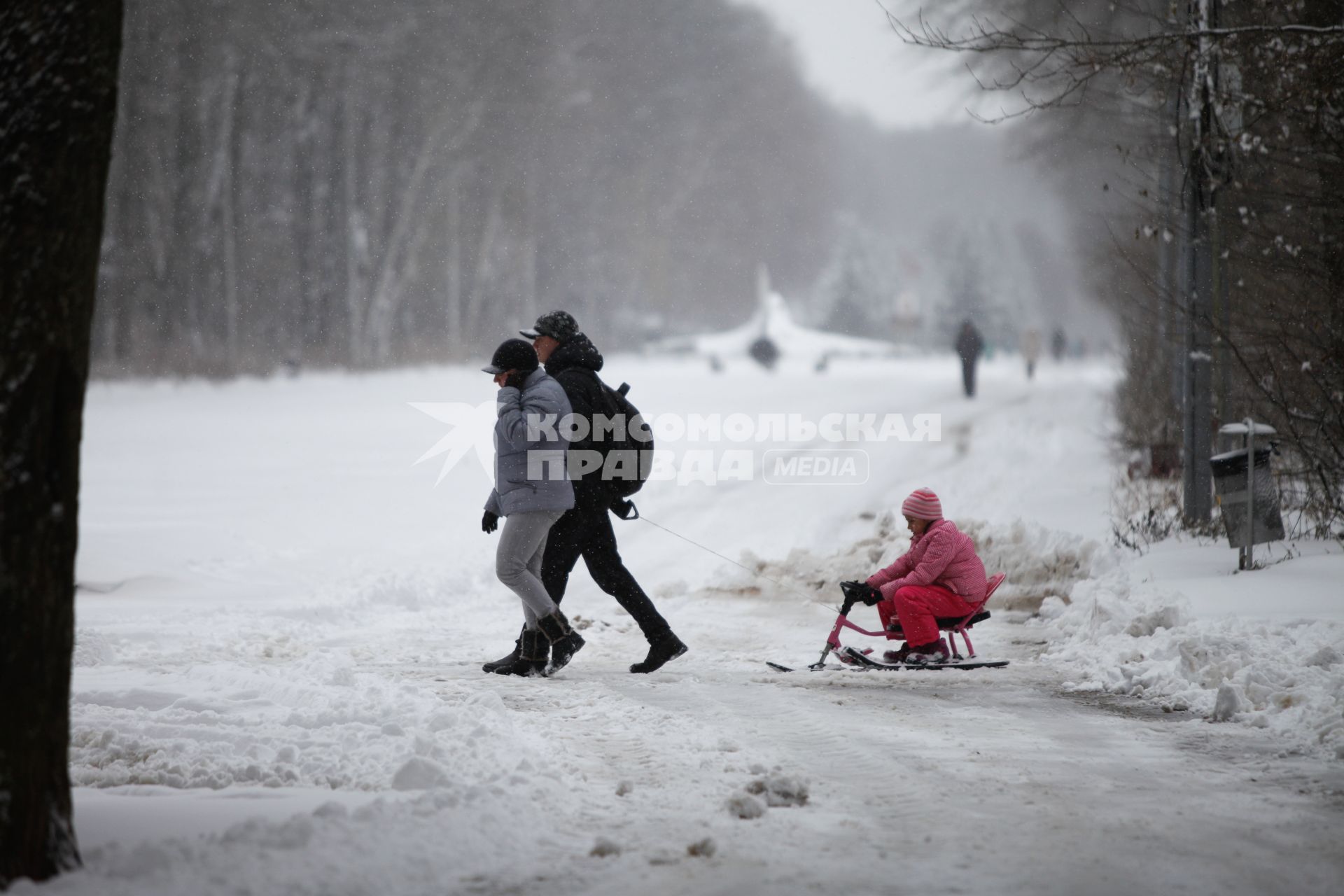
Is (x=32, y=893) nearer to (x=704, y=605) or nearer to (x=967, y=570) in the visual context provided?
(x=967, y=570)

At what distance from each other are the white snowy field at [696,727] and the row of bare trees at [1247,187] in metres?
1.37

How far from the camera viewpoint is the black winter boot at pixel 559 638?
7.24m

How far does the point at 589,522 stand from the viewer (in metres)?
7.45

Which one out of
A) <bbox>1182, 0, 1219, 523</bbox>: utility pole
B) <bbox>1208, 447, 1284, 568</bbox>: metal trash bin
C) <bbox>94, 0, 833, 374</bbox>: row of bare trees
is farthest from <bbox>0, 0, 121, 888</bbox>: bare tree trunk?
<bbox>94, 0, 833, 374</bbox>: row of bare trees

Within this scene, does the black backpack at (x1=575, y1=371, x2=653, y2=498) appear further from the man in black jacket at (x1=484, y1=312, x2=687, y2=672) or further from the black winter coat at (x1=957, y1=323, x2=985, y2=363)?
the black winter coat at (x1=957, y1=323, x2=985, y2=363)

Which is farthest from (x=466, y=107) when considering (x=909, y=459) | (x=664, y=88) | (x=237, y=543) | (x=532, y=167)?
(x=237, y=543)

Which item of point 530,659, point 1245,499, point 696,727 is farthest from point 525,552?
point 1245,499

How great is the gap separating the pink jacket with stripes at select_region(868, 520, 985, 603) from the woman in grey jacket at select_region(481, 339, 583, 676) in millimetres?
1955

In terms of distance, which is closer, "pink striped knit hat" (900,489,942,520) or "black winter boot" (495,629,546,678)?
"black winter boot" (495,629,546,678)

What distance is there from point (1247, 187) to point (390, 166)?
3339 cm

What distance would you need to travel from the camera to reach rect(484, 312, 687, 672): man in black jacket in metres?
7.41

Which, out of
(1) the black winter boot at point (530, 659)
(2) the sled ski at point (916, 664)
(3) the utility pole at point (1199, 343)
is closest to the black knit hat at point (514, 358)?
(1) the black winter boot at point (530, 659)

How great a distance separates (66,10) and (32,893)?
2459 mm

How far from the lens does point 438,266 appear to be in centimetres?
4912
